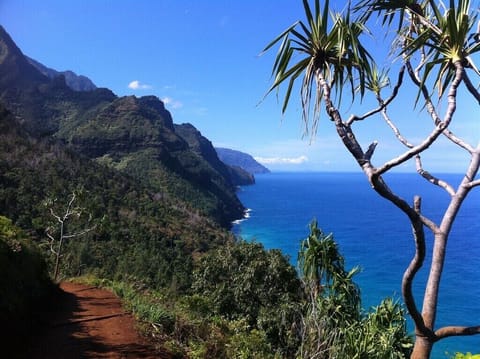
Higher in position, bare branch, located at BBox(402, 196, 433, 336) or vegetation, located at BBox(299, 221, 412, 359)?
bare branch, located at BBox(402, 196, 433, 336)

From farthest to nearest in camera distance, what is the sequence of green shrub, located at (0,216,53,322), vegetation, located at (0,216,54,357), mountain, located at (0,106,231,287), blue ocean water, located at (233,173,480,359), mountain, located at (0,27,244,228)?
mountain, located at (0,27,244,228) < blue ocean water, located at (233,173,480,359) < mountain, located at (0,106,231,287) < green shrub, located at (0,216,53,322) < vegetation, located at (0,216,54,357)

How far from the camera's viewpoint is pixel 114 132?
274 feet

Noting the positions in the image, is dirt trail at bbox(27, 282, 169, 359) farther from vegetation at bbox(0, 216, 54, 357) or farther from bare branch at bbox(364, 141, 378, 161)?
bare branch at bbox(364, 141, 378, 161)

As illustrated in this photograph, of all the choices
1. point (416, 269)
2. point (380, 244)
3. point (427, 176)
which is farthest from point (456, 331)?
point (380, 244)

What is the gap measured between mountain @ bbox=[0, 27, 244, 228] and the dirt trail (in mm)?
60864

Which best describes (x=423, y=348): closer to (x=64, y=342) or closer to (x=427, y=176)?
(x=427, y=176)

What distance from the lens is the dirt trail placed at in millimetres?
4633

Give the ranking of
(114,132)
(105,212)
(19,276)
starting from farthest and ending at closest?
(114,132) → (105,212) → (19,276)

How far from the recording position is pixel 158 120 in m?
106

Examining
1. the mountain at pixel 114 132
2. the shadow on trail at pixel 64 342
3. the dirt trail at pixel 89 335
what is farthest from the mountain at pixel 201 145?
the shadow on trail at pixel 64 342

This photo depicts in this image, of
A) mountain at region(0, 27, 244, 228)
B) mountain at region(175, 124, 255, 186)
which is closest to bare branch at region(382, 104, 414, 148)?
mountain at region(0, 27, 244, 228)

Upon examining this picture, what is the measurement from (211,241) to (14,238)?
44540 mm

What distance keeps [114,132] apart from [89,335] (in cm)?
8343

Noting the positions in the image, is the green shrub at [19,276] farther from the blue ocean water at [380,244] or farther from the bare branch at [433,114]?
the blue ocean water at [380,244]
